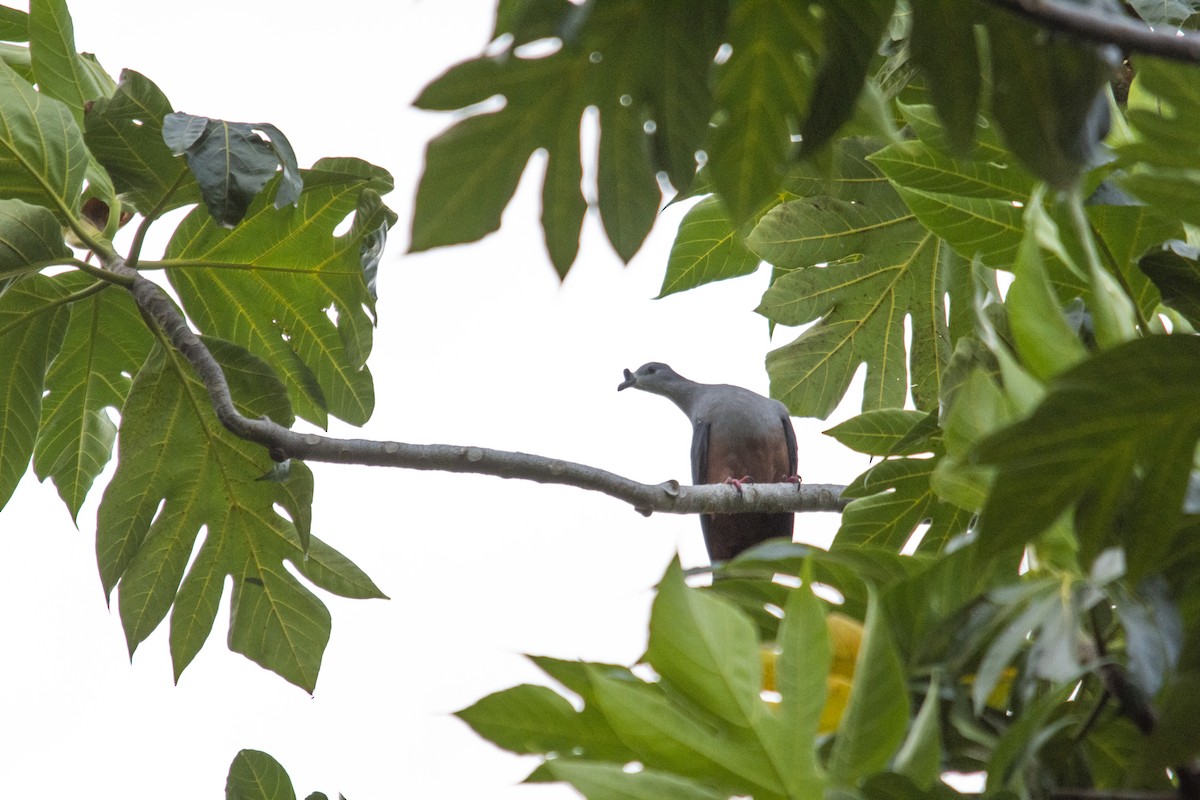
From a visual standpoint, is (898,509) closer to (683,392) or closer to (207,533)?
(207,533)

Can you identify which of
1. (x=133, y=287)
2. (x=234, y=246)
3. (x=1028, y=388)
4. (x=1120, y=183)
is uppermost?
(x=234, y=246)

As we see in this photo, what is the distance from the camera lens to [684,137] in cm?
117

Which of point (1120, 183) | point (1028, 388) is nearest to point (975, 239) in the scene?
point (1120, 183)

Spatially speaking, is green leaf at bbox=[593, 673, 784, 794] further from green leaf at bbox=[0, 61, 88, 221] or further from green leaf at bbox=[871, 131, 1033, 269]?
green leaf at bbox=[0, 61, 88, 221]

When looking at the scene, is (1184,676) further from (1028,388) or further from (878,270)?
(878,270)

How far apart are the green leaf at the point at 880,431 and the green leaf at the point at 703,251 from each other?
1427mm

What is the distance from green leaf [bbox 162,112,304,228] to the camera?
2.47 metres

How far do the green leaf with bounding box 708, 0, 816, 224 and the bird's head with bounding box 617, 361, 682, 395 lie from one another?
222 inches

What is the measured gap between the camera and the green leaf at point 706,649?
1.03 m

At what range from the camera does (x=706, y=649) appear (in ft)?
3.39

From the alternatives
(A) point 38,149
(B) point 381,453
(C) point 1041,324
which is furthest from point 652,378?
(C) point 1041,324

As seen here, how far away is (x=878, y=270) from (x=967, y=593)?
2459 mm

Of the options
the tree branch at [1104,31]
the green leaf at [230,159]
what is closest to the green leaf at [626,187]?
the tree branch at [1104,31]

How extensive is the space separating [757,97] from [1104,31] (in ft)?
1.14
